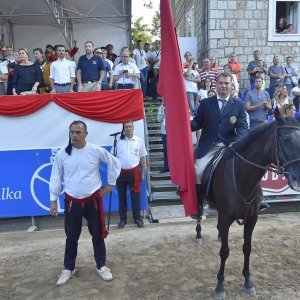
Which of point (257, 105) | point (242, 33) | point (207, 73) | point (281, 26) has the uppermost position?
point (281, 26)

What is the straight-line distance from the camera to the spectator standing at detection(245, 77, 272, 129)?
30.4ft

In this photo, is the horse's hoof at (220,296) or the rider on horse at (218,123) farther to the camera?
the rider on horse at (218,123)

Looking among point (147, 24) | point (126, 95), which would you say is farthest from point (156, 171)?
point (147, 24)

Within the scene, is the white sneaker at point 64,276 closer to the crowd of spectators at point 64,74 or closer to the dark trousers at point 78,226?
the dark trousers at point 78,226

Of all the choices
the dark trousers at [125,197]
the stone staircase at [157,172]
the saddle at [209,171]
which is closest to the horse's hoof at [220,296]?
the saddle at [209,171]

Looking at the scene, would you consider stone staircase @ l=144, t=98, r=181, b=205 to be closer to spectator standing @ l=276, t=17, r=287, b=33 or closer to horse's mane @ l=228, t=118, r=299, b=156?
horse's mane @ l=228, t=118, r=299, b=156

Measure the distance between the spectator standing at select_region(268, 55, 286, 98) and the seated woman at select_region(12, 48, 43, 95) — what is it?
7.50m

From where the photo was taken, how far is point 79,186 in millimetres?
4734

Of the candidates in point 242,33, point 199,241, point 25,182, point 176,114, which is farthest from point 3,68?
point 242,33

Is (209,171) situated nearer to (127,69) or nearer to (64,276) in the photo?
(64,276)

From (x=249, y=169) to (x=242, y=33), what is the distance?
10.2m

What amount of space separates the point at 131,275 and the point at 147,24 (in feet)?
148

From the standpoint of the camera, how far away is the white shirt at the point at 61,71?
29.1 ft

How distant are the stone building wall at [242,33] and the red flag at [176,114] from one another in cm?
927
